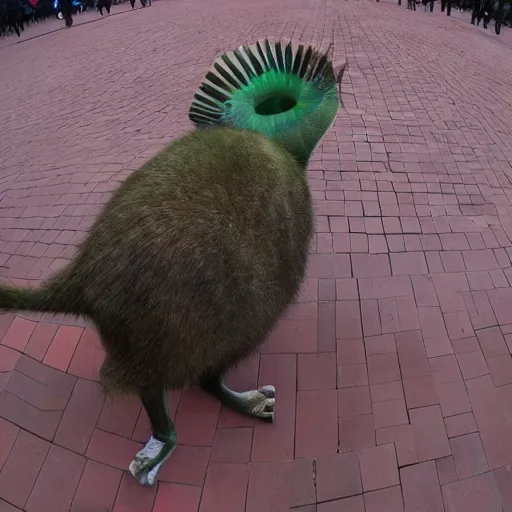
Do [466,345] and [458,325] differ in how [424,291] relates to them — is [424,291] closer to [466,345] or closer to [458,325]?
[458,325]

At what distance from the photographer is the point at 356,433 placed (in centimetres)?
215

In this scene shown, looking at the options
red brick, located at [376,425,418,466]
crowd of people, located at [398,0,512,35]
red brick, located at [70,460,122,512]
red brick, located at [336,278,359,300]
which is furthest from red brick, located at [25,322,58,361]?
crowd of people, located at [398,0,512,35]

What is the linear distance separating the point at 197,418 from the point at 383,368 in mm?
950

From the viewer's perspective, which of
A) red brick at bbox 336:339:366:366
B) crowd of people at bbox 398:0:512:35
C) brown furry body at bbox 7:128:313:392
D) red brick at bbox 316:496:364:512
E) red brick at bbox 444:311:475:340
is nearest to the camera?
brown furry body at bbox 7:128:313:392

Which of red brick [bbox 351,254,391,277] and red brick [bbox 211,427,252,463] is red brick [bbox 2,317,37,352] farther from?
red brick [bbox 351,254,391,277]

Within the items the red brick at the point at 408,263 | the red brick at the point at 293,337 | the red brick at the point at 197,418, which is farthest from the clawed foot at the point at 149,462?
the red brick at the point at 408,263

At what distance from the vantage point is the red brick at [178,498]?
1.92 metres

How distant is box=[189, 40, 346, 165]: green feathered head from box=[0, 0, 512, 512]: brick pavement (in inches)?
44.2

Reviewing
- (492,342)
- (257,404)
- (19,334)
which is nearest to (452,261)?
(492,342)

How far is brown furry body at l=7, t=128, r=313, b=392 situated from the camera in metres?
1.32

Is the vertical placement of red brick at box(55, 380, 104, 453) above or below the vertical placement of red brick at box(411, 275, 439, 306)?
above

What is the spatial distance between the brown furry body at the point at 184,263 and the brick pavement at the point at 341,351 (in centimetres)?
69

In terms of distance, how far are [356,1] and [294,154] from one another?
14.4m

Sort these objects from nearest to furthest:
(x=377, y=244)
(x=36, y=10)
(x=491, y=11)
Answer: (x=377, y=244), (x=491, y=11), (x=36, y=10)
